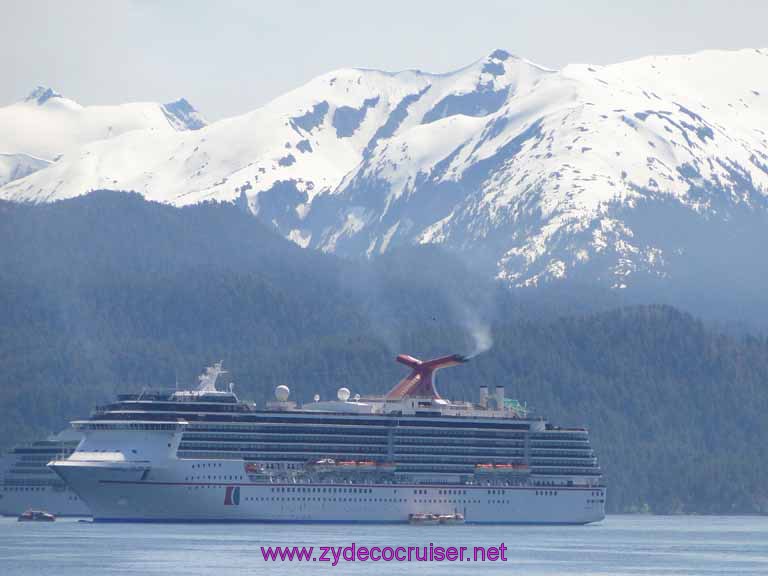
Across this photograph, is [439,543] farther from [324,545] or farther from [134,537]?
[134,537]

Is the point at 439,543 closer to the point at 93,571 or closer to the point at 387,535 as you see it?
the point at 387,535

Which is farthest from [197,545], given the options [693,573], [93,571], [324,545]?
[693,573]

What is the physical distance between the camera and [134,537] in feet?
614

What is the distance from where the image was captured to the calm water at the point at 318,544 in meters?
158

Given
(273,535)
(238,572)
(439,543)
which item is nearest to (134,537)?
(273,535)

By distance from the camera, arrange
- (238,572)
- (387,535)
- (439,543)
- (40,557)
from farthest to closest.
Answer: (387,535), (439,543), (40,557), (238,572)

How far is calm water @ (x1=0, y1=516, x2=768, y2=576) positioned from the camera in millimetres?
157500

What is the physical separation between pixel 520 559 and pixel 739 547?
2954 cm

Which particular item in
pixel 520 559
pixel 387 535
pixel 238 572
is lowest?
pixel 238 572

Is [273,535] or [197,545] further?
[273,535]

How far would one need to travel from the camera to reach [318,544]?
176125 millimetres

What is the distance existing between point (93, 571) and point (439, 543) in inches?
1350

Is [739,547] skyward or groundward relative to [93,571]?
skyward

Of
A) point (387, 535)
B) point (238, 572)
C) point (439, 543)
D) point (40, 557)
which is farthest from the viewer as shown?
point (387, 535)
